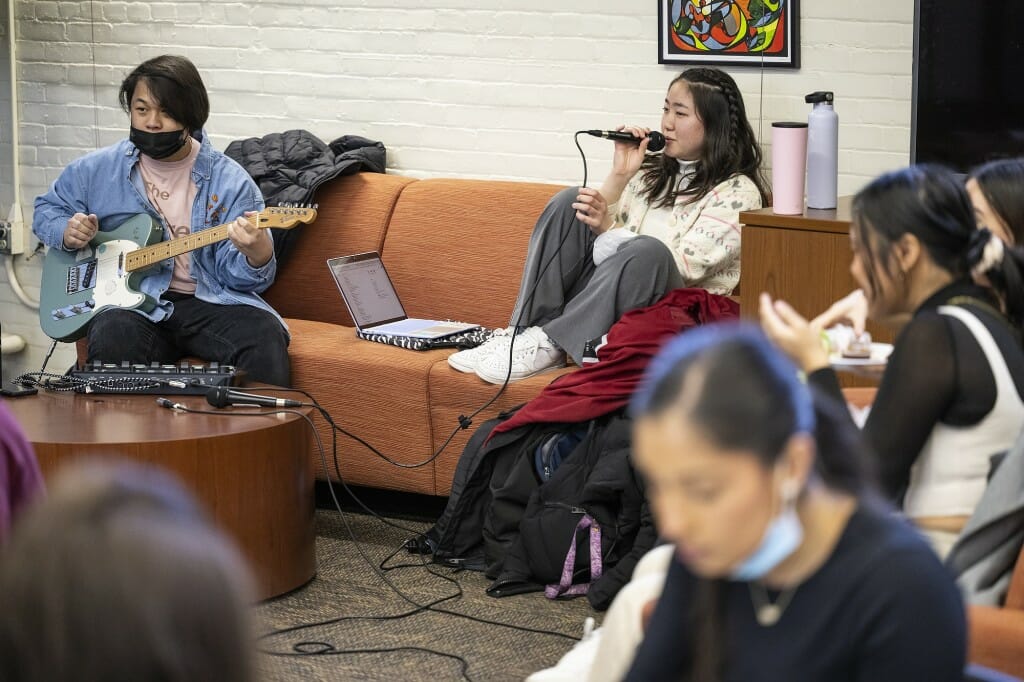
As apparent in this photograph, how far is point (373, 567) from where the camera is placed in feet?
12.5

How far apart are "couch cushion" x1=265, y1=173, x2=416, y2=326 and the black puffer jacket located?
0.05 m

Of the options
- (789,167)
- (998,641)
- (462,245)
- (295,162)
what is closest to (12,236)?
(295,162)

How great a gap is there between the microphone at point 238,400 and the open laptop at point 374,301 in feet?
2.32

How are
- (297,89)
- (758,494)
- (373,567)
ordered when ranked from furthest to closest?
(297,89) → (373,567) → (758,494)

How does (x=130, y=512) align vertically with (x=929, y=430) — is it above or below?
above

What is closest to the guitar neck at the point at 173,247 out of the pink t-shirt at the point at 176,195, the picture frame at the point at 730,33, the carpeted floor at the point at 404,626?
the pink t-shirt at the point at 176,195

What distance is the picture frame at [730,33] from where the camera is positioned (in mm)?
4207

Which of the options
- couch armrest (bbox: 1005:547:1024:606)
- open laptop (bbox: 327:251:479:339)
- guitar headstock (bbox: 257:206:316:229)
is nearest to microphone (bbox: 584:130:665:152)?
open laptop (bbox: 327:251:479:339)

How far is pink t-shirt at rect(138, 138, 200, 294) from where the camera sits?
14.0ft

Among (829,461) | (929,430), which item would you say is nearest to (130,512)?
(829,461)

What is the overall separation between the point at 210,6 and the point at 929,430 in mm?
3962

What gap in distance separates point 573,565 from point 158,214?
1.70 meters

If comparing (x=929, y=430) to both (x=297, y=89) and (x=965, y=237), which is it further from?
(x=297, y=89)

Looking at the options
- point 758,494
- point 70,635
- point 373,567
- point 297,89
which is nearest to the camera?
point 70,635
